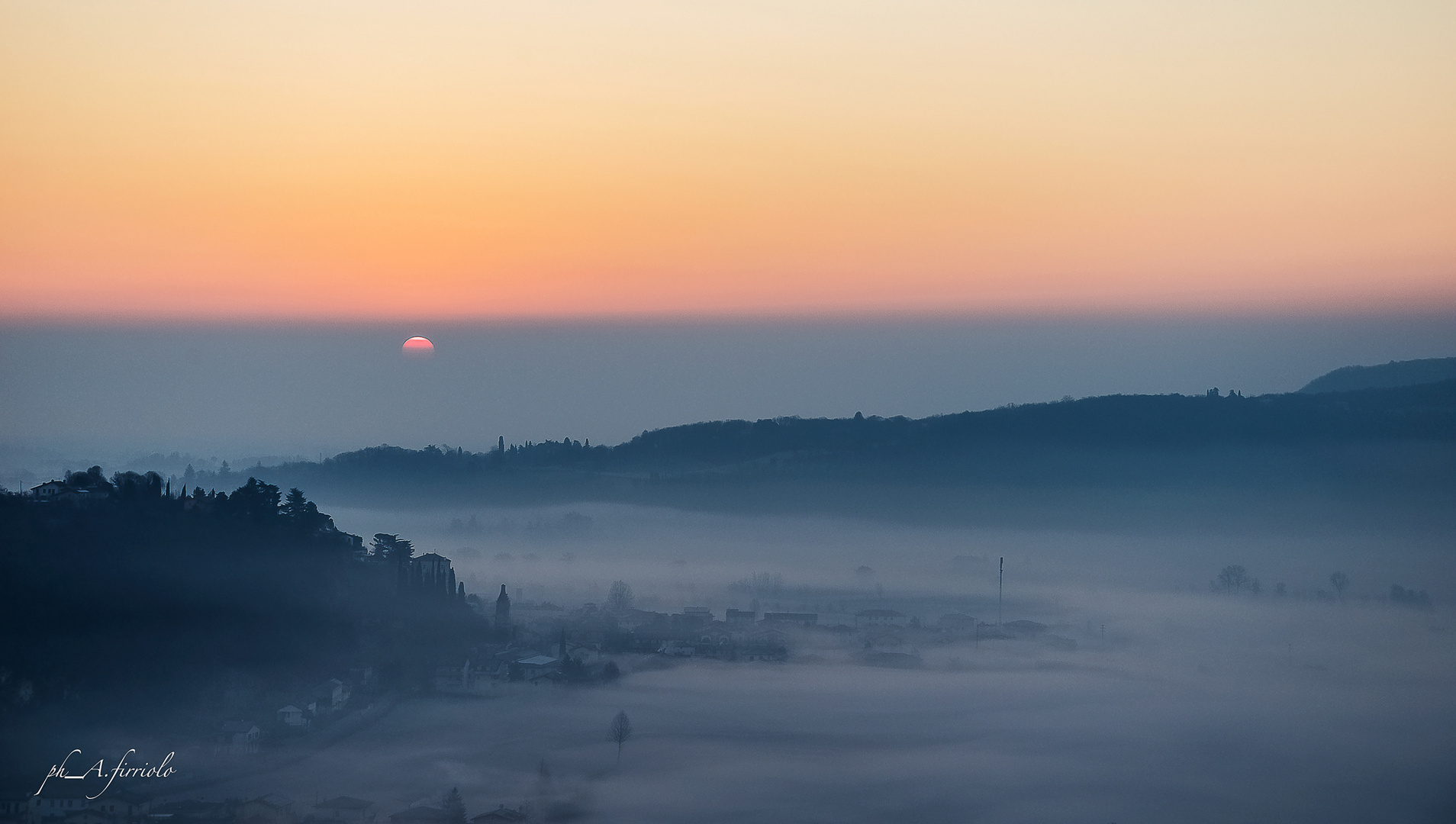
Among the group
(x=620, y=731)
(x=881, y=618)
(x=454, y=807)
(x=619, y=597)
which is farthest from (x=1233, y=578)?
(x=454, y=807)

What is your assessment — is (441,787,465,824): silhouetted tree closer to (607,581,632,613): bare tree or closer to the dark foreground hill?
(607,581,632,613): bare tree

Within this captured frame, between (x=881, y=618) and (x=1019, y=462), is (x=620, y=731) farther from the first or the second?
(x=1019, y=462)

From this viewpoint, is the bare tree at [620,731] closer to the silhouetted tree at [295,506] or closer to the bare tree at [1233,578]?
the silhouetted tree at [295,506]

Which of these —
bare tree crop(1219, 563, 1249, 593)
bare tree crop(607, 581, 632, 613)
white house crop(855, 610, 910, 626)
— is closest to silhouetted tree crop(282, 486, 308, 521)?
bare tree crop(607, 581, 632, 613)

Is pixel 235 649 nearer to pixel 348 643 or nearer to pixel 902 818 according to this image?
pixel 348 643

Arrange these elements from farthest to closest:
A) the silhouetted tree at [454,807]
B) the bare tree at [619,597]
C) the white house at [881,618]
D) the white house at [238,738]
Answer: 1. the white house at [881,618]
2. the bare tree at [619,597]
3. the white house at [238,738]
4. the silhouetted tree at [454,807]

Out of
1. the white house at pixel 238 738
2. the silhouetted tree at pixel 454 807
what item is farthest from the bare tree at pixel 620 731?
the white house at pixel 238 738
